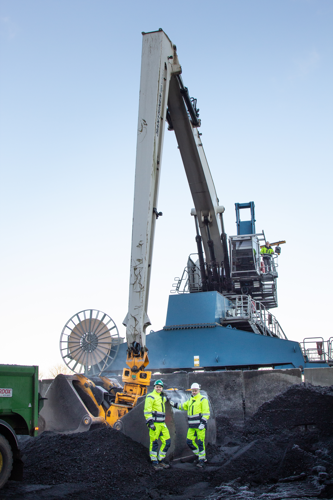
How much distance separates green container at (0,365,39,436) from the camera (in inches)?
242

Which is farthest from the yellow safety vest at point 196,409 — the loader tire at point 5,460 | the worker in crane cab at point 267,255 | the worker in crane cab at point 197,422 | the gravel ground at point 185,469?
the worker in crane cab at point 267,255

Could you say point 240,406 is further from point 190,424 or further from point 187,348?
point 187,348

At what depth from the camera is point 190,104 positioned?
45.4 ft

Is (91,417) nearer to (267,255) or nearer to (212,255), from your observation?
(212,255)

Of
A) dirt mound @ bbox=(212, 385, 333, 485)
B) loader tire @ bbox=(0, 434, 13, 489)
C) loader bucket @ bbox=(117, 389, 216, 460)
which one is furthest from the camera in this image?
loader bucket @ bbox=(117, 389, 216, 460)

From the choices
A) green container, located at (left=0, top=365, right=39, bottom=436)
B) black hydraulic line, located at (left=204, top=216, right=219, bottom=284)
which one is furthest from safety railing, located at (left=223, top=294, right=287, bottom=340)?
green container, located at (left=0, top=365, right=39, bottom=436)

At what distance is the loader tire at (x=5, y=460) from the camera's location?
19.0 ft

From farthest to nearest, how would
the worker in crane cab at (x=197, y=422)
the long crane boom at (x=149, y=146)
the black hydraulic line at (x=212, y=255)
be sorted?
the black hydraulic line at (x=212, y=255) < the long crane boom at (x=149, y=146) < the worker in crane cab at (x=197, y=422)

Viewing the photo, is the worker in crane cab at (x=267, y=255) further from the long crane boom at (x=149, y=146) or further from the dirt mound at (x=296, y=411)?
the dirt mound at (x=296, y=411)

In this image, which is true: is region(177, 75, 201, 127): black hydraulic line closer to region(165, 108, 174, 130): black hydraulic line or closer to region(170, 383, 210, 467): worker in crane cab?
region(165, 108, 174, 130): black hydraulic line

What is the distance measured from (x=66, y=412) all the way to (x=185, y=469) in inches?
103

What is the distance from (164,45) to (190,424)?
873cm

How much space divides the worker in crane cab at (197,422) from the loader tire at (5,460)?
10.4 ft

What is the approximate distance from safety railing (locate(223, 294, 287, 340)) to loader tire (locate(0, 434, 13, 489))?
9.98m
